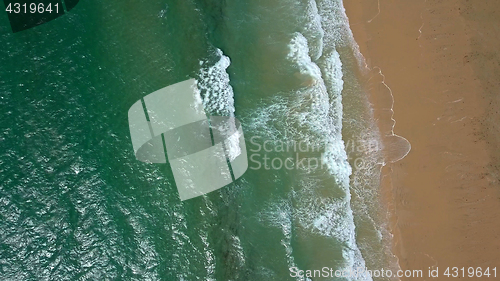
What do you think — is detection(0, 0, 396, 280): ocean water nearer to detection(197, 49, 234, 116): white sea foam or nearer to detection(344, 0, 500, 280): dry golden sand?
detection(197, 49, 234, 116): white sea foam

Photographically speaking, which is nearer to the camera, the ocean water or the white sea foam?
the ocean water

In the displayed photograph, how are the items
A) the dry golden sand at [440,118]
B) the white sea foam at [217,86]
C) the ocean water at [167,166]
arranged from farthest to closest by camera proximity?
the white sea foam at [217,86] < the dry golden sand at [440,118] < the ocean water at [167,166]

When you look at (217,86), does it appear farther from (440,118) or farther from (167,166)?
(440,118)

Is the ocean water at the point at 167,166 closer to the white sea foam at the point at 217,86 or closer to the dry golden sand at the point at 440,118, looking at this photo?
the white sea foam at the point at 217,86

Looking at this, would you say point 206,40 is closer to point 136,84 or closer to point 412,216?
point 136,84

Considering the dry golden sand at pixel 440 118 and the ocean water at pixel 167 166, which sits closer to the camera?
the ocean water at pixel 167 166

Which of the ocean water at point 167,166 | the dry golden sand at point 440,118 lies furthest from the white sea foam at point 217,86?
the dry golden sand at point 440,118

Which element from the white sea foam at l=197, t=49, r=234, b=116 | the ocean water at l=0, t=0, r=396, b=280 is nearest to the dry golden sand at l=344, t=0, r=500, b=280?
the ocean water at l=0, t=0, r=396, b=280
